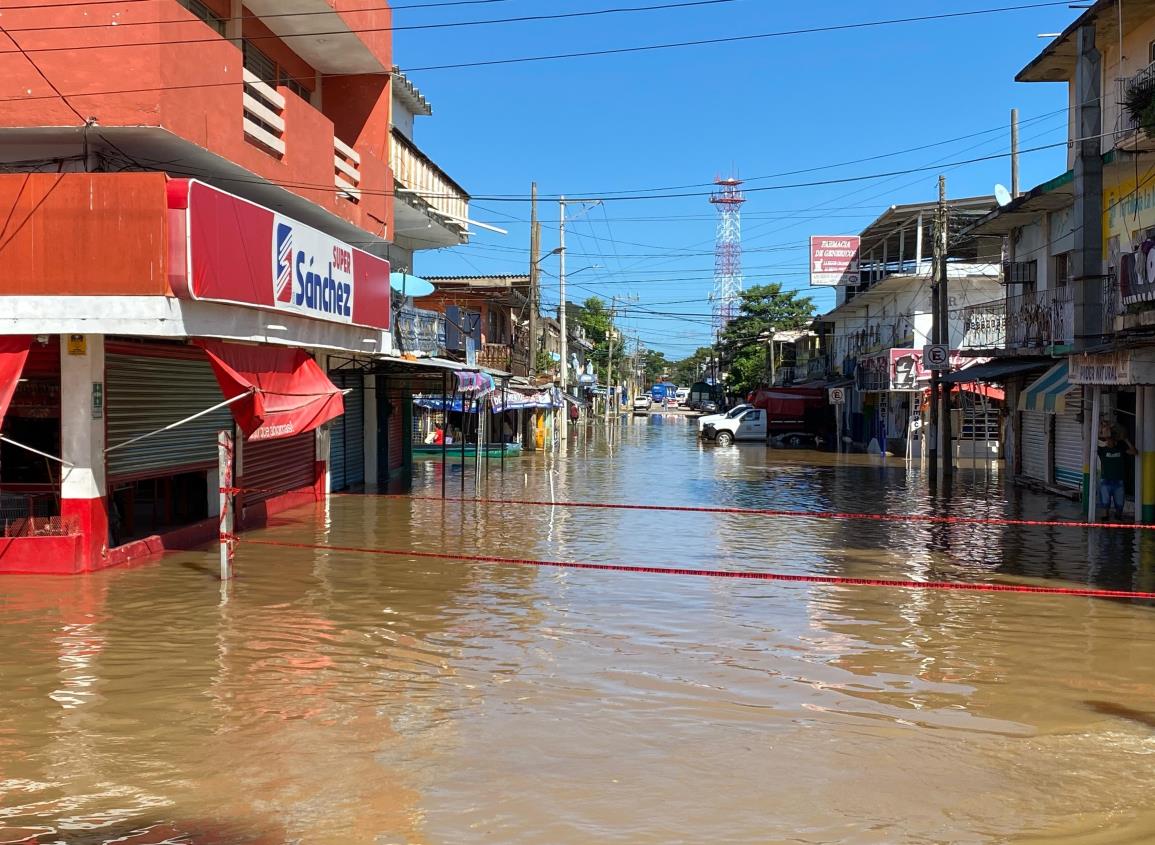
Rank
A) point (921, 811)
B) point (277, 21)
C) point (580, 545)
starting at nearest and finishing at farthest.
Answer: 1. point (921, 811)
2. point (580, 545)
3. point (277, 21)

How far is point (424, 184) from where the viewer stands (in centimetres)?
2541

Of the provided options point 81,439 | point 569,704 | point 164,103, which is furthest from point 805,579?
point 164,103

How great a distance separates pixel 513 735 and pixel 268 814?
185cm

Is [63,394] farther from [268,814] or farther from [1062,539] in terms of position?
[1062,539]

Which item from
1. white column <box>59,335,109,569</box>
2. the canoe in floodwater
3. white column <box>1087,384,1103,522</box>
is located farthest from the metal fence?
the canoe in floodwater

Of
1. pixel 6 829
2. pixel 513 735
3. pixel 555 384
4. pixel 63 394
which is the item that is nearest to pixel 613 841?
pixel 513 735

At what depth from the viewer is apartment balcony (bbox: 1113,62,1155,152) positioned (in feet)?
56.9

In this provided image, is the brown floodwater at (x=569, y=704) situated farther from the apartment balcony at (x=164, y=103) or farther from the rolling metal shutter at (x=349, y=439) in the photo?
the rolling metal shutter at (x=349, y=439)

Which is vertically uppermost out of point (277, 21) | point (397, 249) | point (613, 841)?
point (277, 21)

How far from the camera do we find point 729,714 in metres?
7.30

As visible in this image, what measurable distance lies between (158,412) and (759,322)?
7184 centimetres

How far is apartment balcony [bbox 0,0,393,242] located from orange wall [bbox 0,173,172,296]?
2.82 feet

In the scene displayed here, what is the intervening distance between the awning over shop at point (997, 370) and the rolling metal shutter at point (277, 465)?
664 inches

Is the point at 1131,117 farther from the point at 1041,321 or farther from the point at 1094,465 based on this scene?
the point at 1094,465
